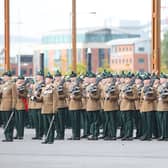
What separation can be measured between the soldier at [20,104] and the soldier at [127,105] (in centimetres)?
262

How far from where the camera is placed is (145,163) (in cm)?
1474

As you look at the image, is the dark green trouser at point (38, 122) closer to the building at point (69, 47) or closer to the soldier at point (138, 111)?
the soldier at point (138, 111)

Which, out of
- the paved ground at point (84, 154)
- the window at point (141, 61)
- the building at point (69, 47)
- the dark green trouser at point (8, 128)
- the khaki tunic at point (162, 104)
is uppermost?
the building at point (69, 47)

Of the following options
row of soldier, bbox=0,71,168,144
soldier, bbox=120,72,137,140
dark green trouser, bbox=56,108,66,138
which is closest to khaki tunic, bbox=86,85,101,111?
row of soldier, bbox=0,71,168,144

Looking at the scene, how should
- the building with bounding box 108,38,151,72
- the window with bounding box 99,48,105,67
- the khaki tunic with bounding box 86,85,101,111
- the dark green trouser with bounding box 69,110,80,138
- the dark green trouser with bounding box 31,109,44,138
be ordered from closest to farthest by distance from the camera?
the khaki tunic with bounding box 86,85,101,111 < the dark green trouser with bounding box 69,110,80,138 < the dark green trouser with bounding box 31,109,44,138 < the building with bounding box 108,38,151,72 < the window with bounding box 99,48,105,67

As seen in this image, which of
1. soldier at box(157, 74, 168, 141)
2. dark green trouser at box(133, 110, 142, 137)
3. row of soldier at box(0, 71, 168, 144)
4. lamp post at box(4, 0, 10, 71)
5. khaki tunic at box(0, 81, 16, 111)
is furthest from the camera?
lamp post at box(4, 0, 10, 71)

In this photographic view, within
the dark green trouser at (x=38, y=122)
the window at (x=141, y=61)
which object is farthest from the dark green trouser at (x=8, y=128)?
the window at (x=141, y=61)

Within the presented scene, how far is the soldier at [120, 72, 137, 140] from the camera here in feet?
68.0

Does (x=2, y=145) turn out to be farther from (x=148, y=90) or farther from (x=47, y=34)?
(x=47, y=34)

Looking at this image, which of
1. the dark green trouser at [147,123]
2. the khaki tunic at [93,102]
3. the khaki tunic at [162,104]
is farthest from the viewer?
the khaki tunic at [93,102]

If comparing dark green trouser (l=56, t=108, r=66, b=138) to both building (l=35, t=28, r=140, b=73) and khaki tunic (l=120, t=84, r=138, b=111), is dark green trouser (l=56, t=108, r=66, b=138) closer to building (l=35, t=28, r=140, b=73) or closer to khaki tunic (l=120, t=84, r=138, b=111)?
khaki tunic (l=120, t=84, r=138, b=111)

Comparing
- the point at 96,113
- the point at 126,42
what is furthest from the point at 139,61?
the point at 96,113

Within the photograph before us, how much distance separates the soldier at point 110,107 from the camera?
20938mm

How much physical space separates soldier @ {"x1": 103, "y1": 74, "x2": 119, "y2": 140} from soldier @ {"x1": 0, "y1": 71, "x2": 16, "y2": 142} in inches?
96.6
